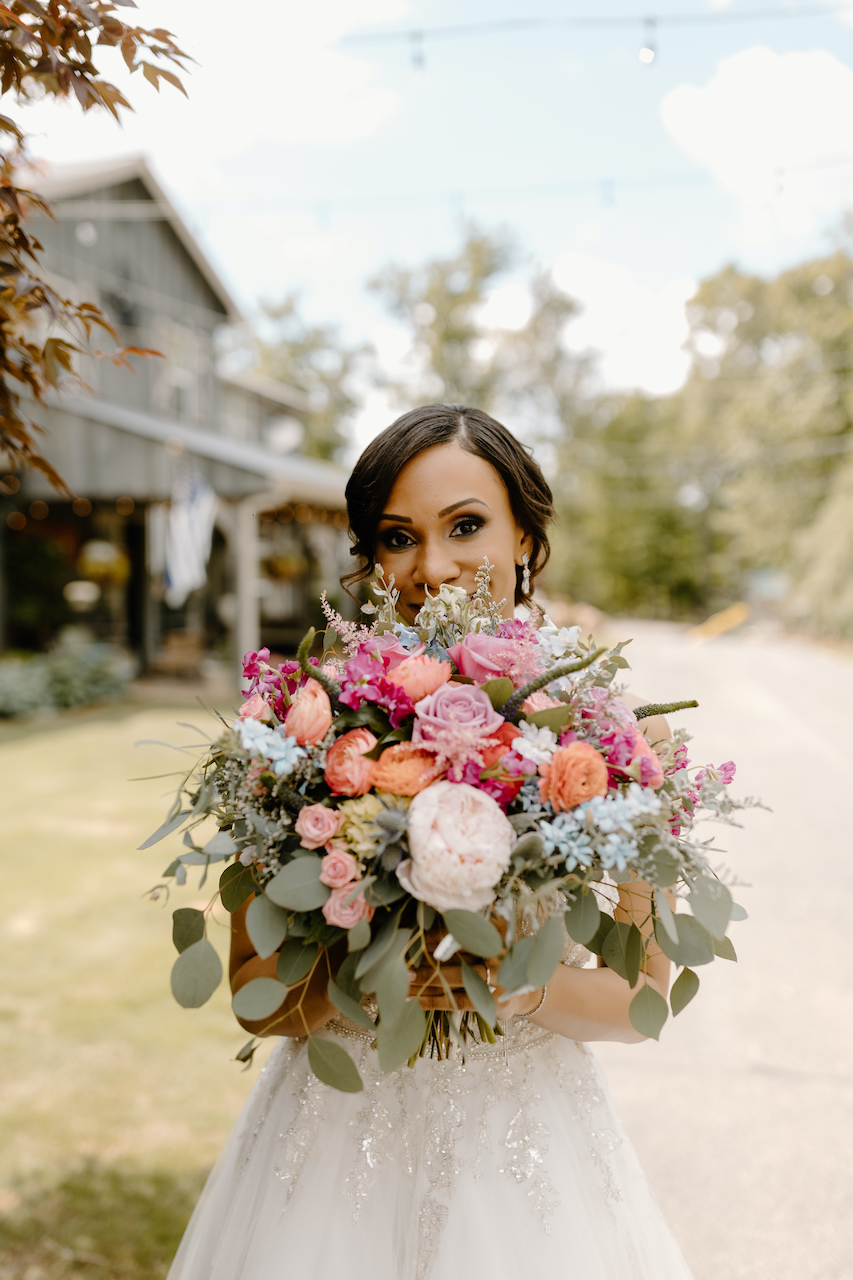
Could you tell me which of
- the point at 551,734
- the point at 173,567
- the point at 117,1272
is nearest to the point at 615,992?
the point at 551,734

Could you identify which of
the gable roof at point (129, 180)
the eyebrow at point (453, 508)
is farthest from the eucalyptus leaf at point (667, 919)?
the gable roof at point (129, 180)

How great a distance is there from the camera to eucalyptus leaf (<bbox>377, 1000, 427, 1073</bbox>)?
112cm

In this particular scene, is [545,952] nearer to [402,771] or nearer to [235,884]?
[402,771]

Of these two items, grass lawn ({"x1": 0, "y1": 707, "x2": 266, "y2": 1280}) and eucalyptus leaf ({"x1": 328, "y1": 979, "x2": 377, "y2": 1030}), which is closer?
eucalyptus leaf ({"x1": 328, "y1": 979, "x2": 377, "y2": 1030})

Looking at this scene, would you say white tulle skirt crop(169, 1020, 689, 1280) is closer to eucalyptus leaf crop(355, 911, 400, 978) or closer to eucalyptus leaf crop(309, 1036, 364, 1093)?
eucalyptus leaf crop(309, 1036, 364, 1093)

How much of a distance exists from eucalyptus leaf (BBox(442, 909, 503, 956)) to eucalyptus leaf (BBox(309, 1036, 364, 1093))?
28 centimetres

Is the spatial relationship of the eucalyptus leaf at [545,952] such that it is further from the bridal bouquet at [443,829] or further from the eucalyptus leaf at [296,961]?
the eucalyptus leaf at [296,961]

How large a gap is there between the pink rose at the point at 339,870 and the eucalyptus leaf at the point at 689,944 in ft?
1.47

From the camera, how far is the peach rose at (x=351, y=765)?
3.83 feet

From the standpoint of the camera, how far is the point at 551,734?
1.19m

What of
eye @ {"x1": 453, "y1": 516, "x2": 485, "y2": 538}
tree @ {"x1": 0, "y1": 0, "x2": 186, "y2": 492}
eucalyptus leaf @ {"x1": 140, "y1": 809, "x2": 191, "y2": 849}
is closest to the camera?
eucalyptus leaf @ {"x1": 140, "y1": 809, "x2": 191, "y2": 849}

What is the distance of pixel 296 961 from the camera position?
48.6 inches

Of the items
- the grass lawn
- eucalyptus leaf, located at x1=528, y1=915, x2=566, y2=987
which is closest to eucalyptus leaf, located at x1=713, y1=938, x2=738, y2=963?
eucalyptus leaf, located at x1=528, y1=915, x2=566, y2=987

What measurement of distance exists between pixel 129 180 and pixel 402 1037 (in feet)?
57.9
